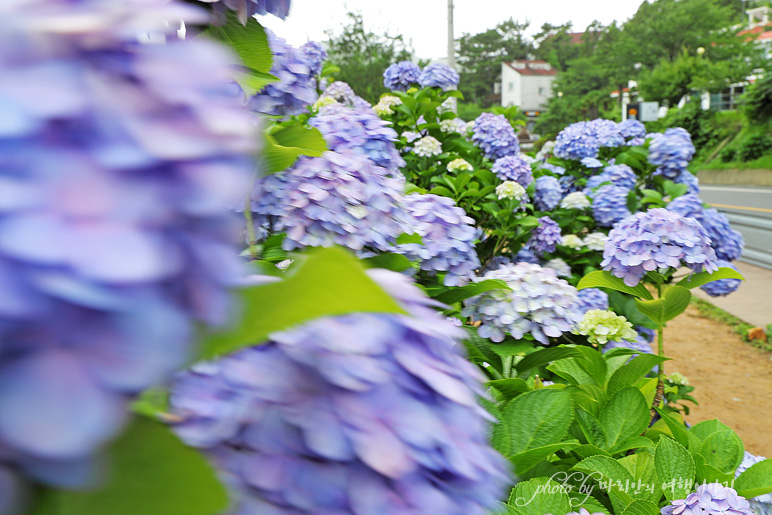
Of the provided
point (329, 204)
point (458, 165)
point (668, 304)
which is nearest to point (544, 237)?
point (458, 165)

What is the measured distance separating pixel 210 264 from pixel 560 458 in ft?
4.68

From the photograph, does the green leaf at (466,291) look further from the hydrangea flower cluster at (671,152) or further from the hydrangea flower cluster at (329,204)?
the hydrangea flower cluster at (671,152)

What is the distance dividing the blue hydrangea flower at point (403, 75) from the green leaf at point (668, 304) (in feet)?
9.29

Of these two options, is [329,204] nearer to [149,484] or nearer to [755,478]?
[149,484]

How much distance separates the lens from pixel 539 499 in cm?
109

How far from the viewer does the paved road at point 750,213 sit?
10288mm

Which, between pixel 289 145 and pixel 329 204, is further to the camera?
pixel 329 204

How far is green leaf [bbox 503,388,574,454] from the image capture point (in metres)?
Result: 1.23

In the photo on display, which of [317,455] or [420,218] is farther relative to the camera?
[420,218]

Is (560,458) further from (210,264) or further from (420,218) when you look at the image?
(210,264)

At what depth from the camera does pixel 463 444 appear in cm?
41

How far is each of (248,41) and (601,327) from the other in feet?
4.71

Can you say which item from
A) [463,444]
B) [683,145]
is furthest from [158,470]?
[683,145]

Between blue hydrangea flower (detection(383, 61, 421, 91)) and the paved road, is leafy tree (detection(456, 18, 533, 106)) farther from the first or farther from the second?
blue hydrangea flower (detection(383, 61, 421, 91))
